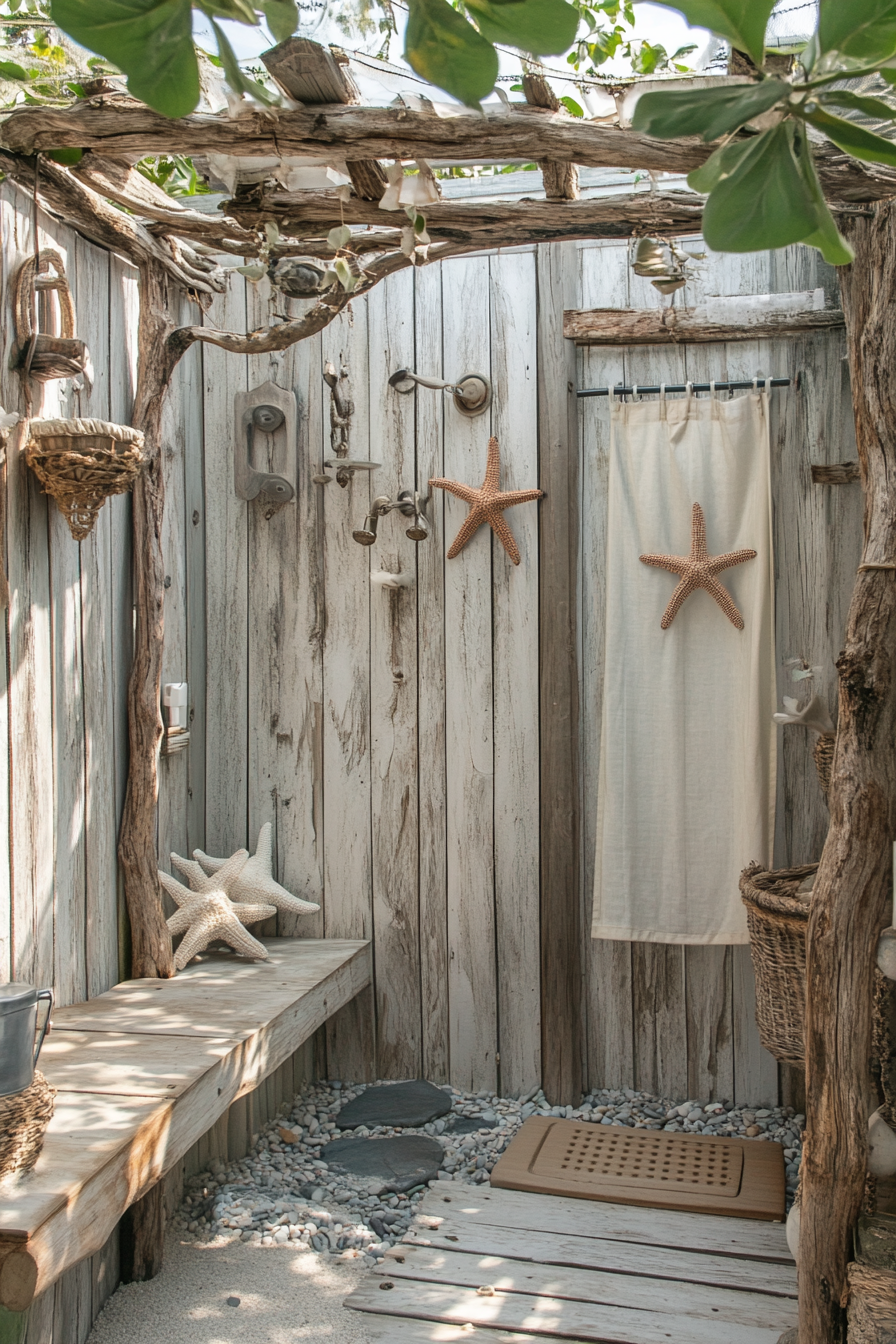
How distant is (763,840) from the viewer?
3.12 meters

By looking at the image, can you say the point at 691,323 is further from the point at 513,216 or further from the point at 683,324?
the point at 513,216

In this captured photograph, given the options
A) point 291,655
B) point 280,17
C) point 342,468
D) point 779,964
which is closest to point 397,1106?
point 779,964

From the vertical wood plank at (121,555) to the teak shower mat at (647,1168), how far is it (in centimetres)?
121

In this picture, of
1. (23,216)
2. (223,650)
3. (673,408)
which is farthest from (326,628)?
A: (23,216)

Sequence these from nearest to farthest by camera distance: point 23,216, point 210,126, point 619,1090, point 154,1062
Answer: point 210,126 < point 154,1062 < point 23,216 < point 619,1090

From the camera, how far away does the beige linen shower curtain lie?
314 centimetres

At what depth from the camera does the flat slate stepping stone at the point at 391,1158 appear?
2.88 m

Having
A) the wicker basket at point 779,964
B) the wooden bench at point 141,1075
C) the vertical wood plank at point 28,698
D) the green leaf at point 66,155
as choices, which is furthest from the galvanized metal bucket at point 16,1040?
the wicker basket at point 779,964

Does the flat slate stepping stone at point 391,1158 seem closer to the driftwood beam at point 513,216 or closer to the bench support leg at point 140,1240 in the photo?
the bench support leg at point 140,1240

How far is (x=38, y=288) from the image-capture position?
7.98 feet

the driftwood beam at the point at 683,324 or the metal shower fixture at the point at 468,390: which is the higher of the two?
the driftwood beam at the point at 683,324

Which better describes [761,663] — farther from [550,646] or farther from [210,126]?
[210,126]

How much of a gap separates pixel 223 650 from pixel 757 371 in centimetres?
186

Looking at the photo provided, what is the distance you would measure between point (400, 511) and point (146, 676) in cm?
94
